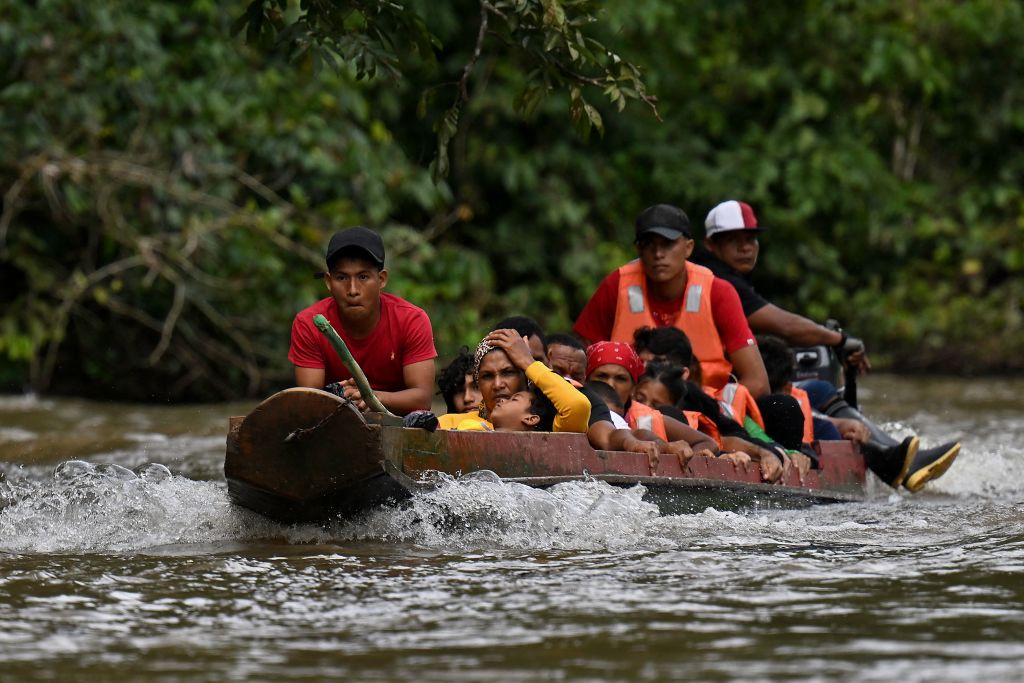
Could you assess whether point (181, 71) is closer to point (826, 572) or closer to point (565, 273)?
point (565, 273)

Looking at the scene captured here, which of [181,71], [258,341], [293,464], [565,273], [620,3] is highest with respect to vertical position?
[620,3]

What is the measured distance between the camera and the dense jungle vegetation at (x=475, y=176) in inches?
471

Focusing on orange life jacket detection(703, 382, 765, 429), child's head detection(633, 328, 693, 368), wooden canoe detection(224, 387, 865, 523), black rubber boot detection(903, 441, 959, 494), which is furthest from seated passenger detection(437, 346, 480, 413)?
black rubber boot detection(903, 441, 959, 494)

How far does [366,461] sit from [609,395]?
1768 millimetres

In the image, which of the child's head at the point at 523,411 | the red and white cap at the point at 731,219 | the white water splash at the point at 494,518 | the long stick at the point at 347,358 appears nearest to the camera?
the long stick at the point at 347,358

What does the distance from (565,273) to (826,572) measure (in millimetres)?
10651

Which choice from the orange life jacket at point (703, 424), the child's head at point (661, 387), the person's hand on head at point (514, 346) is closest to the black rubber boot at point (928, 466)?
the orange life jacket at point (703, 424)

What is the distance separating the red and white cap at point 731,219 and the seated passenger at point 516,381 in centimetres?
241

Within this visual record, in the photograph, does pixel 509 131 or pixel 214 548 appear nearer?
pixel 214 548

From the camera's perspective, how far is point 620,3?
15.4 meters

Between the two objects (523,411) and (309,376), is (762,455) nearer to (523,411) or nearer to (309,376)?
(523,411)

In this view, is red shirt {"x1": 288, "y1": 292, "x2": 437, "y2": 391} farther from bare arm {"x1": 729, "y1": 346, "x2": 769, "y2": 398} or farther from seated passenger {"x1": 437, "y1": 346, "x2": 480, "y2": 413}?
bare arm {"x1": 729, "y1": 346, "x2": 769, "y2": 398}

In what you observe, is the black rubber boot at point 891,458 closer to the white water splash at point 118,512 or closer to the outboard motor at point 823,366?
the outboard motor at point 823,366

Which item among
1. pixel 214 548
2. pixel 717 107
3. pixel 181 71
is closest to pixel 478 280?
pixel 181 71
